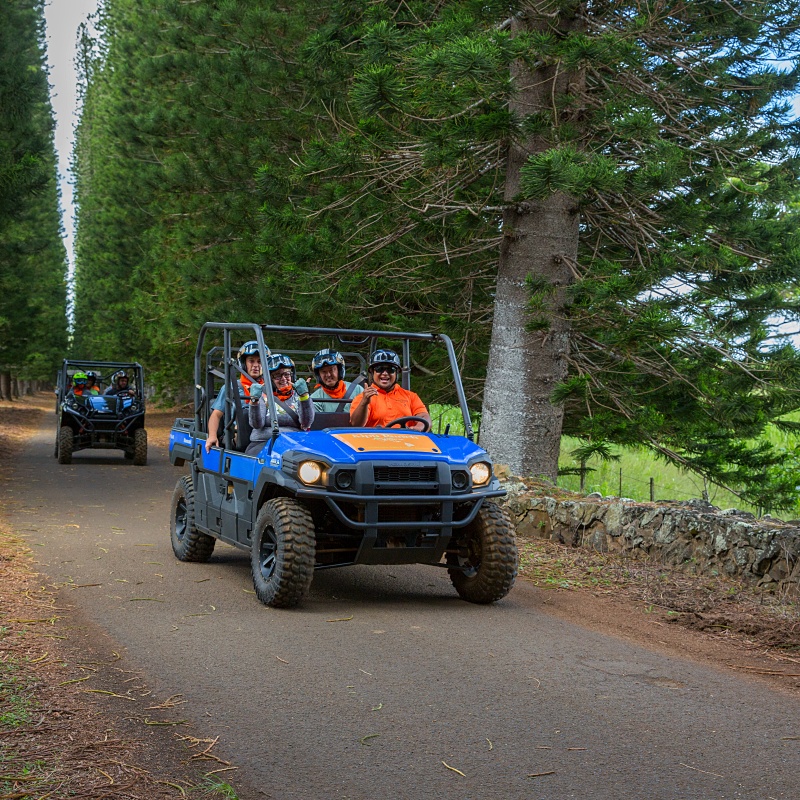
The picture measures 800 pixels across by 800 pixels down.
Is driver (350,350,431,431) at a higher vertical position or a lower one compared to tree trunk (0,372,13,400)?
higher

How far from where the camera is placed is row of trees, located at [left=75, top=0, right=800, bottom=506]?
A: 11547 millimetres

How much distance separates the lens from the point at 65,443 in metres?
21.2

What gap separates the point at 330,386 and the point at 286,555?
242 cm

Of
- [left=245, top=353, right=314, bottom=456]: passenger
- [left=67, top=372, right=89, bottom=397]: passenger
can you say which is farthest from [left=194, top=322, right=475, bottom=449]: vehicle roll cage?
[left=67, top=372, right=89, bottom=397]: passenger

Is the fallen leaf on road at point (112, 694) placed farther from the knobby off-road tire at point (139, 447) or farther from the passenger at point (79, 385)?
the passenger at point (79, 385)

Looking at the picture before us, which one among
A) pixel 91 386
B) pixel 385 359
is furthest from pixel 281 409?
pixel 91 386

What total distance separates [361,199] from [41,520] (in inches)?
257

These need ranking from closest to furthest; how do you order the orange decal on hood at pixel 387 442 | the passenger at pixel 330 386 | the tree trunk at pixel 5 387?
the orange decal on hood at pixel 387 442, the passenger at pixel 330 386, the tree trunk at pixel 5 387

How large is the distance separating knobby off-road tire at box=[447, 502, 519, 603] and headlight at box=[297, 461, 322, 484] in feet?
4.49

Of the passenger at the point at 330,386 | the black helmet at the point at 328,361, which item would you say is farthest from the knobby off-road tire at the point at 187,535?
the black helmet at the point at 328,361

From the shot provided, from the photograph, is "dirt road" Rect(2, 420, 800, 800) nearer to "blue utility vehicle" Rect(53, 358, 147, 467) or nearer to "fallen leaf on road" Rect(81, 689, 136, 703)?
"fallen leaf on road" Rect(81, 689, 136, 703)

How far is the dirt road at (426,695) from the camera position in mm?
4477

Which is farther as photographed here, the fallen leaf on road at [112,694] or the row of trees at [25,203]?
the row of trees at [25,203]

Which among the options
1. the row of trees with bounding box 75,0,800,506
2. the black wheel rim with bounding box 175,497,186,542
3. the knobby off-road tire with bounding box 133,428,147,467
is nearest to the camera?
the black wheel rim with bounding box 175,497,186,542
